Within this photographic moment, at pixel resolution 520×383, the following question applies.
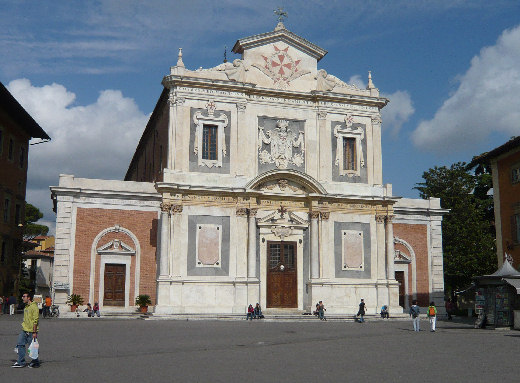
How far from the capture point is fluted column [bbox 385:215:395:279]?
3309 centimetres

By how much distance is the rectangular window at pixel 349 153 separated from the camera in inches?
1337

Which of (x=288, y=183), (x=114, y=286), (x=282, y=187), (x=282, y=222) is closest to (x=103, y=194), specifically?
(x=114, y=286)

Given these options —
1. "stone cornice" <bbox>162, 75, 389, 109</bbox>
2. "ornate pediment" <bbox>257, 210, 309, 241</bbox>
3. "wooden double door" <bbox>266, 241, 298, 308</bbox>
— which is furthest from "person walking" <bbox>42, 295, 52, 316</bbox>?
"stone cornice" <bbox>162, 75, 389, 109</bbox>

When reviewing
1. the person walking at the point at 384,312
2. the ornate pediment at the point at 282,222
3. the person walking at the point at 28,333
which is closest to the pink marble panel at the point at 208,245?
the ornate pediment at the point at 282,222

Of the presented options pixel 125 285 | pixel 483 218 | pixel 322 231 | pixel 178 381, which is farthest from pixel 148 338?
pixel 483 218

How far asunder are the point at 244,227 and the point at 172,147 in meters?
5.80

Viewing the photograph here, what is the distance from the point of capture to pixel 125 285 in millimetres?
31672

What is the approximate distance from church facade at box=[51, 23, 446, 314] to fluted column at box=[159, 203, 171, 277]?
0.19 ft

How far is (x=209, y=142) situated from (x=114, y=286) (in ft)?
30.9

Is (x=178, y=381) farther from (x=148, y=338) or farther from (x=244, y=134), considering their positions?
(x=244, y=134)

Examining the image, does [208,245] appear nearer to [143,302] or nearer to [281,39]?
[143,302]

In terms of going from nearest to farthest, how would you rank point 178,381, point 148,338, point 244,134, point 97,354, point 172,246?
point 178,381 < point 97,354 < point 148,338 < point 172,246 < point 244,134

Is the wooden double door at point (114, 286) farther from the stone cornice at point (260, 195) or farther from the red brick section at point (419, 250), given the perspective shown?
the red brick section at point (419, 250)

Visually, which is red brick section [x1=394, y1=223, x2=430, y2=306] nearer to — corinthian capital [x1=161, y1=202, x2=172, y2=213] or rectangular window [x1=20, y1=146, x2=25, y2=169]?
corinthian capital [x1=161, y1=202, x2=172, y2=213]
